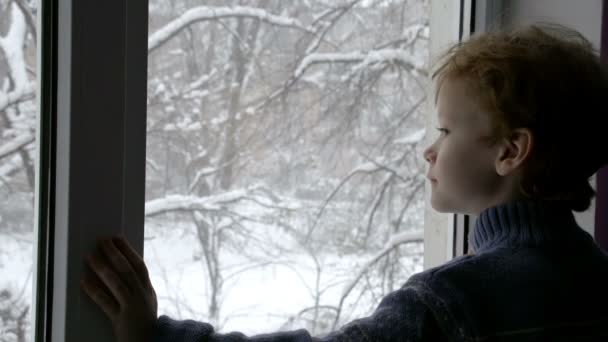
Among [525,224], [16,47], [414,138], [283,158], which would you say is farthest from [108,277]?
[414,138]

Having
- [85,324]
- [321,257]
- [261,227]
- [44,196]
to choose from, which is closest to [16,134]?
[44,196]

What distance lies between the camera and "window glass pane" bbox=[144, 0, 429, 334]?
1.04 metres

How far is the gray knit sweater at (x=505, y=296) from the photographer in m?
0.86

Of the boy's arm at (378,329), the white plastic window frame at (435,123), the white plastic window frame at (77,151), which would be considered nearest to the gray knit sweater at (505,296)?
the boy's arm at (378,329)

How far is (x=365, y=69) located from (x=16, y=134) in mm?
640

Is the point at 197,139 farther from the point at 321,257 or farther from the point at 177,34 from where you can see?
the point at 321,257

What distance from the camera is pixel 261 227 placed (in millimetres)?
1151

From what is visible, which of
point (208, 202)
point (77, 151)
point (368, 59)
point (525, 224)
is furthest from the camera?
point (368, 59)

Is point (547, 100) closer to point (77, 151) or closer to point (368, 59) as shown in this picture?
point (368, 59)

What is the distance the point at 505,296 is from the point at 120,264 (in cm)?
47

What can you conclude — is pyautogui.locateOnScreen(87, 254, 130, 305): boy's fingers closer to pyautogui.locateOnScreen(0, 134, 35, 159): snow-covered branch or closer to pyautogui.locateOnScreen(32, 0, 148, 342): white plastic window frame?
pyautogui.locateOnScreen(32, 0, 148, 342): white plastic window frame

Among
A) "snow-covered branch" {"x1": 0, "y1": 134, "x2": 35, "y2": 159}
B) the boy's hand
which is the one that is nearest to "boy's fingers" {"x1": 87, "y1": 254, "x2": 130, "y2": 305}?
the boy's hand

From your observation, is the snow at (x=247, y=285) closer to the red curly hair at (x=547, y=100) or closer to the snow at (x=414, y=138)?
the snow at (x=414, y=138)

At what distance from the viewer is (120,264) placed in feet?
2.70
